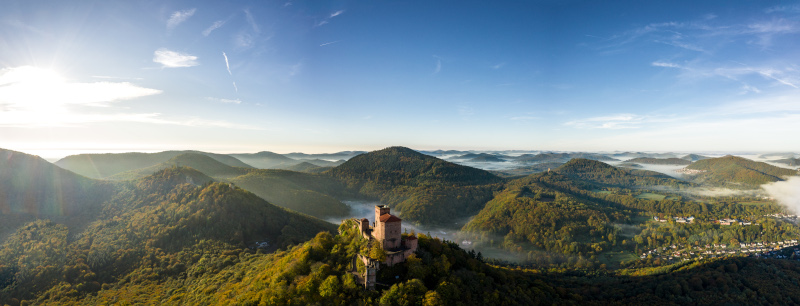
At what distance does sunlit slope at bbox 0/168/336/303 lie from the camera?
58844 mm

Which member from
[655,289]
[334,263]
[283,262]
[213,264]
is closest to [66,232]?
[213,264]

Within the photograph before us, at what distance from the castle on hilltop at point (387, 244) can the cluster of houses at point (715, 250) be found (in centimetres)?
13386

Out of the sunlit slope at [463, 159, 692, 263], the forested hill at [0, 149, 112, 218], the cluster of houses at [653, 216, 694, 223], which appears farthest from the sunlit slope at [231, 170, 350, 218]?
the cluster of houses at [653, 216, 694, 223]

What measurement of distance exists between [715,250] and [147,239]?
673ft

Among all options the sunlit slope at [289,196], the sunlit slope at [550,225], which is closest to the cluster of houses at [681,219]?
the sunlit slope at [550,225]

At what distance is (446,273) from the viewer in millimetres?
38188

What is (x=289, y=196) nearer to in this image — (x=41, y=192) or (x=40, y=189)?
(x=41, y=192)

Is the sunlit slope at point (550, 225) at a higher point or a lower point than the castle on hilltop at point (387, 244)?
lower

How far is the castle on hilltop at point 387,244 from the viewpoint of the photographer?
33594 mm

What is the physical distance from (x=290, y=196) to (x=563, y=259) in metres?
129

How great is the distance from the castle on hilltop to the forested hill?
104084 millimetres

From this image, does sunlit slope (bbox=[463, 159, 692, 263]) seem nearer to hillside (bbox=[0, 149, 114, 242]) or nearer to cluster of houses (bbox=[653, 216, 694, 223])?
cluster of houses (bbox=[653, 216, 694, 223])

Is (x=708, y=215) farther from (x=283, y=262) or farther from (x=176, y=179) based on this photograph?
(x=176, y=179)

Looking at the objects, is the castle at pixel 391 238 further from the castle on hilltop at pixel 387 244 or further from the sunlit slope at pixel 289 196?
the sunlit slope at pixel 289 196
